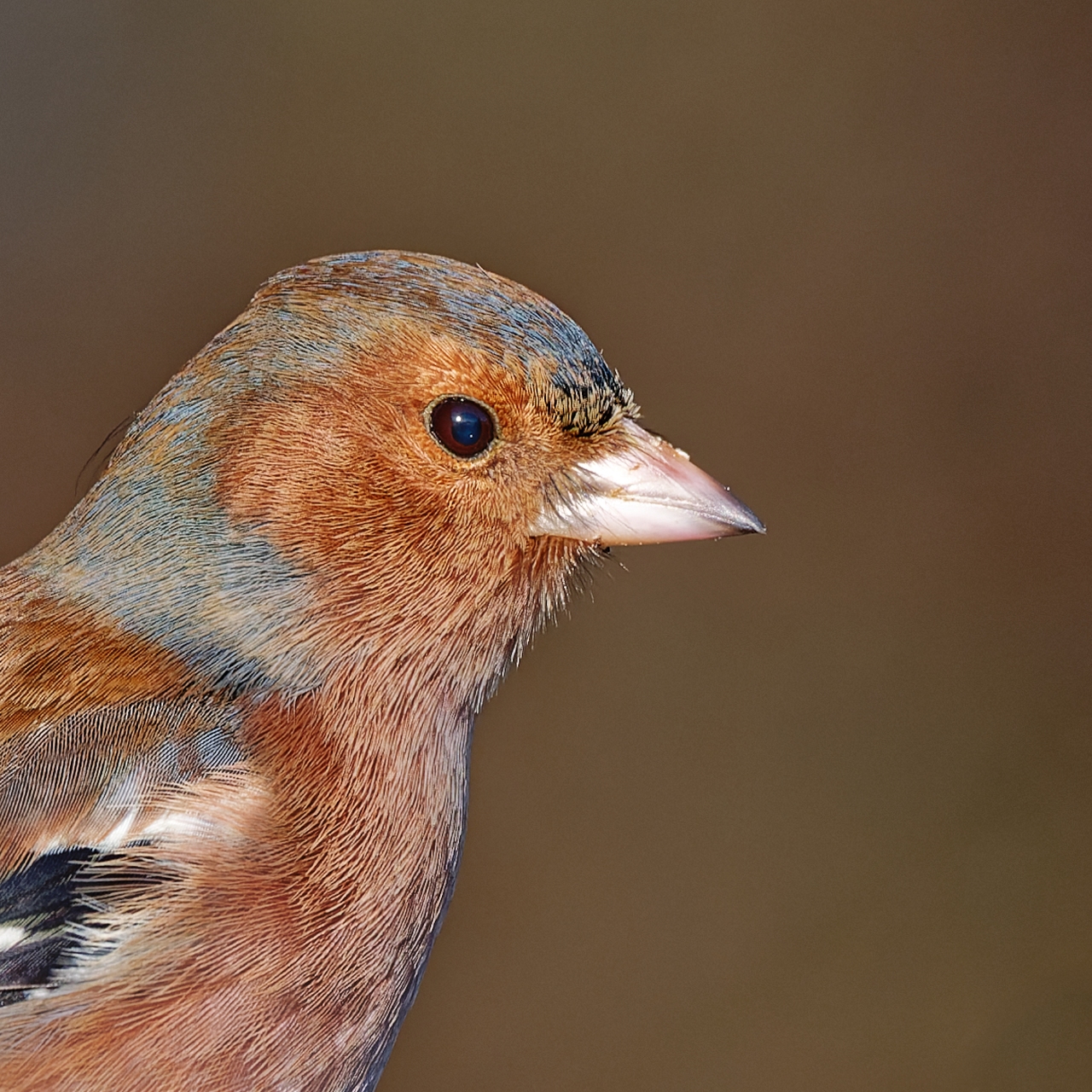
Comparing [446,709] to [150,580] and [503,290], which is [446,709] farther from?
[503,290]

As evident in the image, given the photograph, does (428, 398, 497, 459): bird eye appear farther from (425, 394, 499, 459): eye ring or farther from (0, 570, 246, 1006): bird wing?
(0, 570, 246, 1006): bird wing

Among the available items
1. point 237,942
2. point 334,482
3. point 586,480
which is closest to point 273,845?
point 237,942

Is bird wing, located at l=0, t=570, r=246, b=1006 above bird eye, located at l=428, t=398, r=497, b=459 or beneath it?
beneath

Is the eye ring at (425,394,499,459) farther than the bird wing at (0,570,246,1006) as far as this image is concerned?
Yes

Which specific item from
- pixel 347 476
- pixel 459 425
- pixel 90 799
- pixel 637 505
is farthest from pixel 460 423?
pixel 90 799

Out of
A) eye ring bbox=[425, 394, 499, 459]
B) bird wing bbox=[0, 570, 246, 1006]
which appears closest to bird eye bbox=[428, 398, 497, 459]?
eye ring bbox=[425, 394, 499, 459]

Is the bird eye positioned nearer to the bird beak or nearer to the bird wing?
the bird beak

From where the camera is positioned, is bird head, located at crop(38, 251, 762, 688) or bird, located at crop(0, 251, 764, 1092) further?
bird head, located at crop(38, 251, 762, 688)

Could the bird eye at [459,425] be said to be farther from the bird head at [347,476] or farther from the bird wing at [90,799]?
the bird wing at [90,799]

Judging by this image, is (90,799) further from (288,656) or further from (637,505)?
(637,505)
